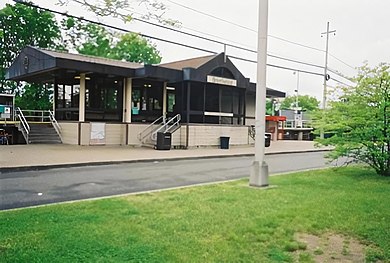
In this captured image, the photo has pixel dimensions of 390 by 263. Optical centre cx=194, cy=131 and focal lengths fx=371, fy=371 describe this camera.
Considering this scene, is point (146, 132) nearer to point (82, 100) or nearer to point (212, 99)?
point (82, 100)

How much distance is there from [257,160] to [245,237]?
4647mm

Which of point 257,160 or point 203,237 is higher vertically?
point 257,160

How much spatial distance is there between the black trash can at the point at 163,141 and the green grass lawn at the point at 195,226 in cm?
1339

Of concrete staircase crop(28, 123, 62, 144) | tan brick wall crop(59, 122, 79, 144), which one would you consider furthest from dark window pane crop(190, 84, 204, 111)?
concrete staircase crop(28, 123, 62, 144)

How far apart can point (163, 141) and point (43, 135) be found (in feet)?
28.1

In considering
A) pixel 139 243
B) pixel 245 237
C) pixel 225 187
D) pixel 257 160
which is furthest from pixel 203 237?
pixel 257 160

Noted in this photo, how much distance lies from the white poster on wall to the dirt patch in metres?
19.2

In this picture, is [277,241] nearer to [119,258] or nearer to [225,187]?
[119,258]

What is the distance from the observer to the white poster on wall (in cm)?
2272

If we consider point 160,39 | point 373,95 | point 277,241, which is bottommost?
point 277,241

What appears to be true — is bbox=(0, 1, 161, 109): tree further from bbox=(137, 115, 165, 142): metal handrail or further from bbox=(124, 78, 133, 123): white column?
bbox=(137, 115, 165, 142): metal handrail

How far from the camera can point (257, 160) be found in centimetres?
940

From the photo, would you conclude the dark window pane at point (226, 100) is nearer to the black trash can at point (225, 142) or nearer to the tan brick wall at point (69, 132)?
the black trash can at point (225, 142)

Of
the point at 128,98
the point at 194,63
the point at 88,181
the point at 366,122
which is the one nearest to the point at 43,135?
the point at 128,98
